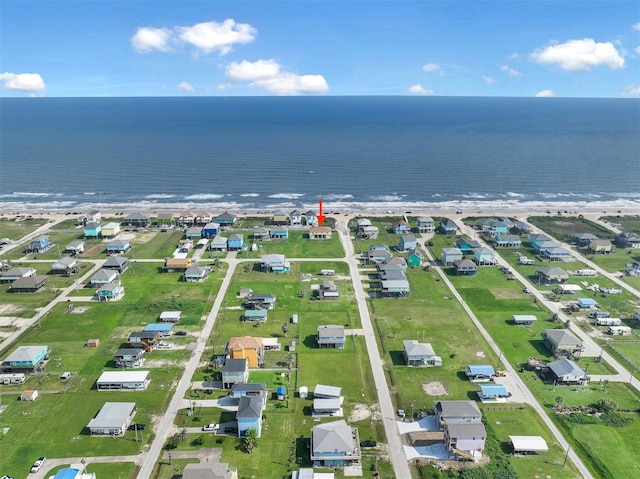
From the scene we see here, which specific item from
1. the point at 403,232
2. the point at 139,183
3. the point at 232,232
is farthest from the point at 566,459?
the point at 139,183

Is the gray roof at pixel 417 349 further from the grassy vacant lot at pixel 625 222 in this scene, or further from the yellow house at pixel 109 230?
the grassy vacant lot at pixel 625 222

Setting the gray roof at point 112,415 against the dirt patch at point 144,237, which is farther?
the dirt patch at point 144,237

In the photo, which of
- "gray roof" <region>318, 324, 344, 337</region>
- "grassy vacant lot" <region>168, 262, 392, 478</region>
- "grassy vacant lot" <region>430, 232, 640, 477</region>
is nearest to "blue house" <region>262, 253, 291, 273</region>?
"grassy vacant lot" <region>168, 262, 392, 478</region>

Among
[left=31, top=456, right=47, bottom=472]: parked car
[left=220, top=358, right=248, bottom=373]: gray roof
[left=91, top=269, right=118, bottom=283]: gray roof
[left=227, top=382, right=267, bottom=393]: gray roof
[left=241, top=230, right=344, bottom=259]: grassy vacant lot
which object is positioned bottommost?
[left=31, top=456, right=47, bottom=472]: parked car

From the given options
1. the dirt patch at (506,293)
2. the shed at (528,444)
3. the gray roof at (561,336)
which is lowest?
the shed at (528,444)

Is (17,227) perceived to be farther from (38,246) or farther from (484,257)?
(484,257)

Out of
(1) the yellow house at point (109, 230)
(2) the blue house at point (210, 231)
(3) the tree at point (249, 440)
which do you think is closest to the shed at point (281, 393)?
(3) the tree at point (249, 440)

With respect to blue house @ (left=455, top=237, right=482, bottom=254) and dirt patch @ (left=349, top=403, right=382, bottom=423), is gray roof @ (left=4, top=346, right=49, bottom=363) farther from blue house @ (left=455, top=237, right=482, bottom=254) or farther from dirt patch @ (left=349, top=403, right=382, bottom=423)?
blue house @ (left=455, top=237, right=482, bottom=254)
